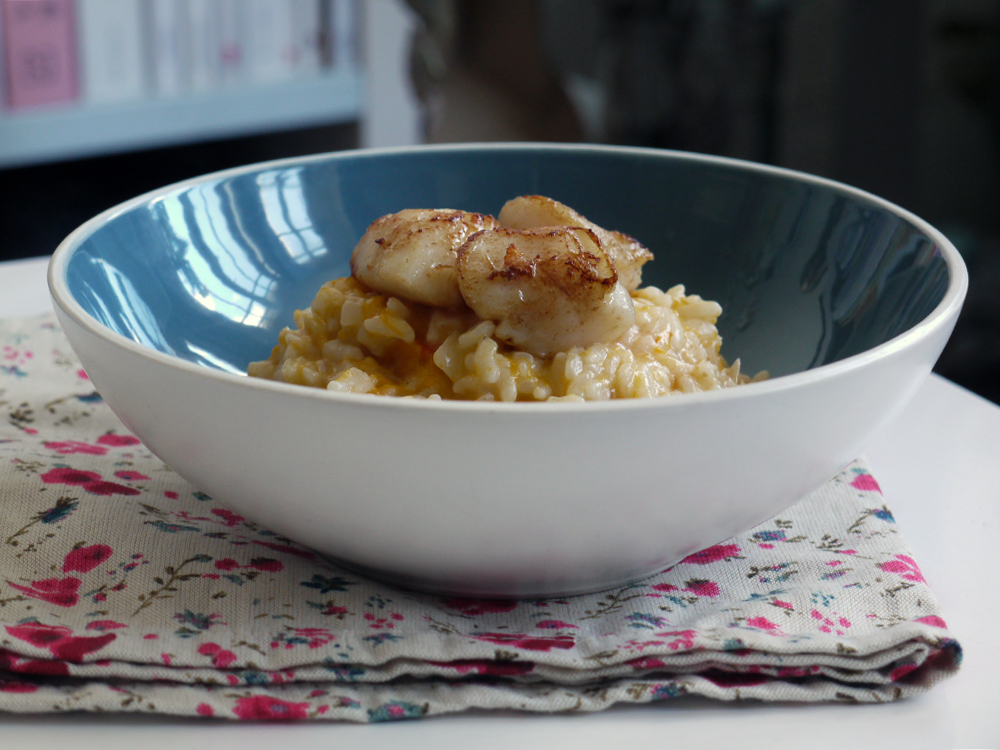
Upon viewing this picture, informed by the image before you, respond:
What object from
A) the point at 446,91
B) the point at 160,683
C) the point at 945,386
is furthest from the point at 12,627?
the point at 446,91

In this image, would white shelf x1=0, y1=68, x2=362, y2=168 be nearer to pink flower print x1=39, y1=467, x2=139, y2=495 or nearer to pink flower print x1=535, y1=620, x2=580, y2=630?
pink flower print x1=39, y1=467, x2=139, y2=495

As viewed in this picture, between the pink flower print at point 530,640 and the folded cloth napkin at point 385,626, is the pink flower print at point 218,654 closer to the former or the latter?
the folded cloth napkin at point 385,626

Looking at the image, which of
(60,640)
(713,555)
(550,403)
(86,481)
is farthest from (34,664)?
(713,555)

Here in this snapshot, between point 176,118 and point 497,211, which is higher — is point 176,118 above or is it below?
below

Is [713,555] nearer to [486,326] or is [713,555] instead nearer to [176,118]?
[486,326]

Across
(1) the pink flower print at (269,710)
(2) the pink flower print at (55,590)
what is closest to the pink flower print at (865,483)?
(1) the pink flower print at (269,710)
